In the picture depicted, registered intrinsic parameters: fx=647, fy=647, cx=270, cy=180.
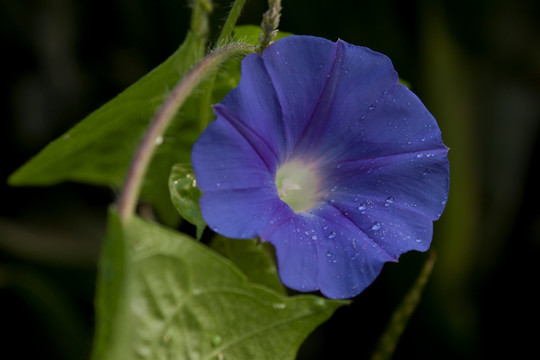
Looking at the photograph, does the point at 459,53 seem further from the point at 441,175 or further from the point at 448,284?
the point at 441,175

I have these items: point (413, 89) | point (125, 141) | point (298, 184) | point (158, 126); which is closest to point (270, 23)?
point (158, 126)

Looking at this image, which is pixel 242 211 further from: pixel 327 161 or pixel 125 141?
pixel 125 141

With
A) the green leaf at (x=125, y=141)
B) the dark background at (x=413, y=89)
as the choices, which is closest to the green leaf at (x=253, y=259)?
the green leaf at (x=125, y=141)

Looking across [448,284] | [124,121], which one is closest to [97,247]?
[124,121]

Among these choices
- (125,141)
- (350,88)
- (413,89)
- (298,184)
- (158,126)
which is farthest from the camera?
(413,89)

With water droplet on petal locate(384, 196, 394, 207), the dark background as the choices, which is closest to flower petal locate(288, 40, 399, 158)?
water droplet on petal locate(384, 196, 394, 207)

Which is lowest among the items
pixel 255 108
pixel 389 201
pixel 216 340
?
pixel 216 340
